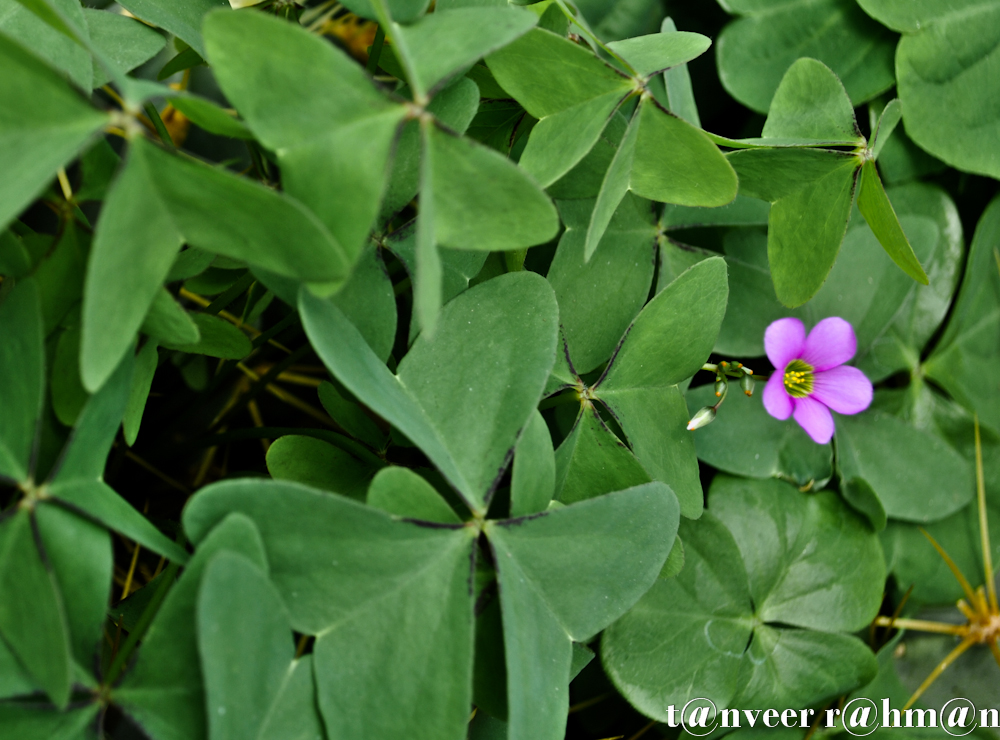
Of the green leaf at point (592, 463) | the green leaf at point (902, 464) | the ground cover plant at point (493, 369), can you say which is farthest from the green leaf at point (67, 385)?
the green leaf at point (902, 464)

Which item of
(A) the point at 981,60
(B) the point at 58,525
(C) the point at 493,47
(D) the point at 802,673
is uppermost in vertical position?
(C) the point at 493,47

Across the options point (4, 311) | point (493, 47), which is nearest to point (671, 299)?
point (493, 47)

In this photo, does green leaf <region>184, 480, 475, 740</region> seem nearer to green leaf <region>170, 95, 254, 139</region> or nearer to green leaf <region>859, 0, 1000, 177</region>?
green leaf <region>170, 95, 254, 139</region>

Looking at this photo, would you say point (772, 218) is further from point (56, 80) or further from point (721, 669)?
point (56, 80)

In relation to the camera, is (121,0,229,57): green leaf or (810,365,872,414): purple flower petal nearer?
(121,0,229,57): green leaf

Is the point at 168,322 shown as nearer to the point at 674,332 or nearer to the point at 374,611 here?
the point at 374,611

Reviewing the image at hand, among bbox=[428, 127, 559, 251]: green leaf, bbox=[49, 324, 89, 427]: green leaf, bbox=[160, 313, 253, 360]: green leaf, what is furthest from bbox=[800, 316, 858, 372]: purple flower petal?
bbox=[49, 324, 89, 427]: green leaf
